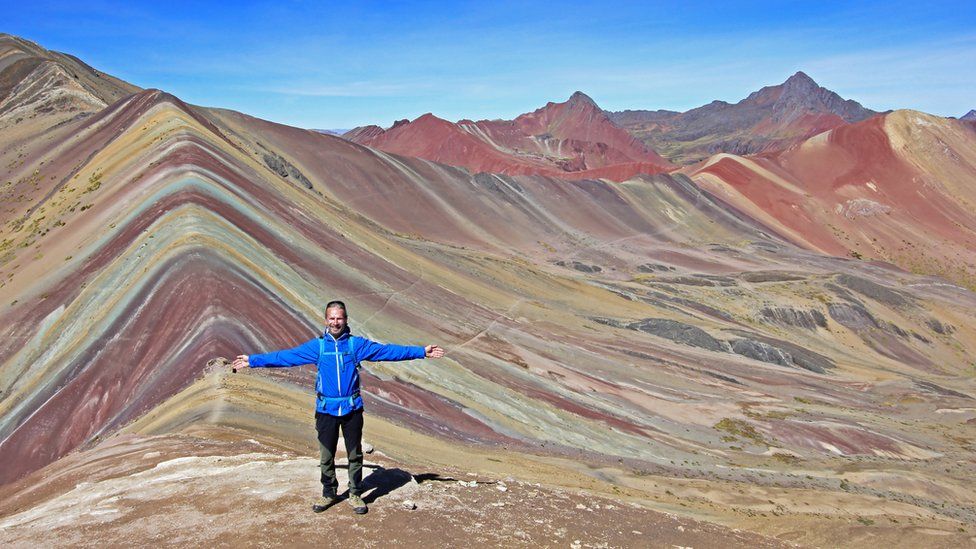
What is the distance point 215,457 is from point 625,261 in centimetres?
7349

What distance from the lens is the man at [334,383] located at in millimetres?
7766

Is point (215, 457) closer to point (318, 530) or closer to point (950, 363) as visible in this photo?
point (318, 530)

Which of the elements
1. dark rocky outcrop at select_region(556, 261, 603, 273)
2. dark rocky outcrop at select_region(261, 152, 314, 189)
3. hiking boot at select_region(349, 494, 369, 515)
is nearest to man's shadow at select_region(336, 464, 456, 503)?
hiking boot at select_region(349, 494, 369, 515)

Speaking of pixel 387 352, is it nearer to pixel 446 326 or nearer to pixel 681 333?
pixel 446 326

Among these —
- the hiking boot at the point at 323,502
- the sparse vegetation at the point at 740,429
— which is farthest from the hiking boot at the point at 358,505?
the sparse vegetation at the point at 740,429

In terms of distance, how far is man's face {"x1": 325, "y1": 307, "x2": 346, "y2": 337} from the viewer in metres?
7.71

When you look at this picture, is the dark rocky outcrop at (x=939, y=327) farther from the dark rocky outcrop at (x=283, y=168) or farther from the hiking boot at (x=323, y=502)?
the hiking boot at (x=323, y=502)

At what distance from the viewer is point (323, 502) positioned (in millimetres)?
7949

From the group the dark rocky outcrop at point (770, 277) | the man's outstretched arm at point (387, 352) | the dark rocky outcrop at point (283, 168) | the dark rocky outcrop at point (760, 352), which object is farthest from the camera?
the dark rocky outcrop at point (770, 277)

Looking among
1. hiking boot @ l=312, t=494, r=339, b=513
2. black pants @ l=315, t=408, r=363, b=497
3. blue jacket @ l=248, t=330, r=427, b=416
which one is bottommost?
hiking boot @ l=312, t=494, r=339, b=513

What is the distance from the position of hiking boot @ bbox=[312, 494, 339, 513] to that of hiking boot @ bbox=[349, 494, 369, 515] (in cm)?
24

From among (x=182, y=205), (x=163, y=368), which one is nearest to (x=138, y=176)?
(x=182, y=205)

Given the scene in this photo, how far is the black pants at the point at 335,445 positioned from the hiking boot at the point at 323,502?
37mm

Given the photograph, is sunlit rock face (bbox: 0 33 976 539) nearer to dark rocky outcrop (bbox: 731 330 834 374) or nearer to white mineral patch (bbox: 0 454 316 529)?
dark rocky outcrop (bbox: 731 330 834 374)
